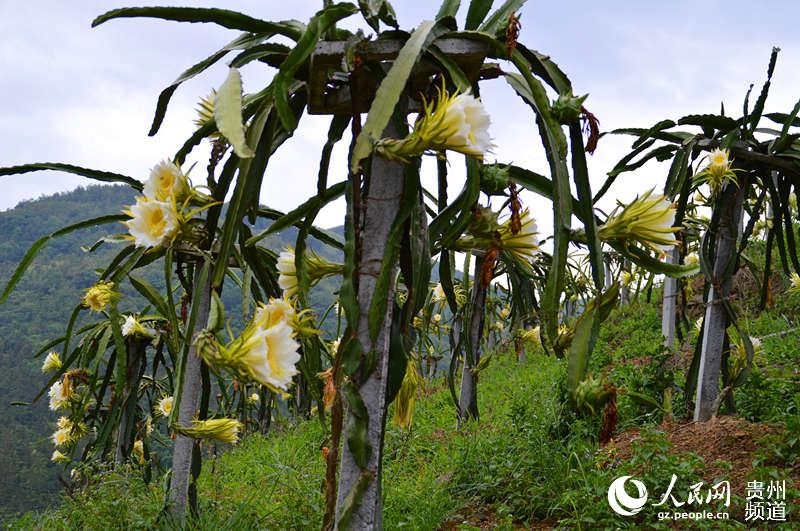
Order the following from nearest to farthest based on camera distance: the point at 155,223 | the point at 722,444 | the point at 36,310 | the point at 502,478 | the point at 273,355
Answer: the point at 273,355
the point at 155,223
the point at 722,444
the point at 502,478
the point at 36,310

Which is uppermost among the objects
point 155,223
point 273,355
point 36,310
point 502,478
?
point 36,310

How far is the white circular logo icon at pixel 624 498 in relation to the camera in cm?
174

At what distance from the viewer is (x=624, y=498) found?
184 centimetres

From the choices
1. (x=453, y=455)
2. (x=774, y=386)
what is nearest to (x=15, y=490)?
(x=453, y=455)

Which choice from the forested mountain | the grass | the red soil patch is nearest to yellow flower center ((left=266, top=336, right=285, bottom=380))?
the forested mountain

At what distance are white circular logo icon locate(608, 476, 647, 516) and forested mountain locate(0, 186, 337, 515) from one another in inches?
46.2

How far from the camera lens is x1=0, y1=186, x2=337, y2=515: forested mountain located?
13.1m

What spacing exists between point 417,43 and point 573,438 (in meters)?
2.13

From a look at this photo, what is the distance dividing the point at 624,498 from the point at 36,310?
28.7 m

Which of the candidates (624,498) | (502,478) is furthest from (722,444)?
(502,478)

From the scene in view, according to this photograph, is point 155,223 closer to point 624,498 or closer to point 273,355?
point 273,355

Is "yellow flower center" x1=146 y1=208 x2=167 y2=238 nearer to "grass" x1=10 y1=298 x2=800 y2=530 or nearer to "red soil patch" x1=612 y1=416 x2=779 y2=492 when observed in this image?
"grass" x1=10 y1=298 x2=800 y2=530

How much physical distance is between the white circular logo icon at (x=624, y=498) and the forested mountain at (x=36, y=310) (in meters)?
1.17

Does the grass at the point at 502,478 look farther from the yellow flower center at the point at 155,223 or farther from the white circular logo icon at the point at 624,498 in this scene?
the yellow flower center at the point at 155,223
